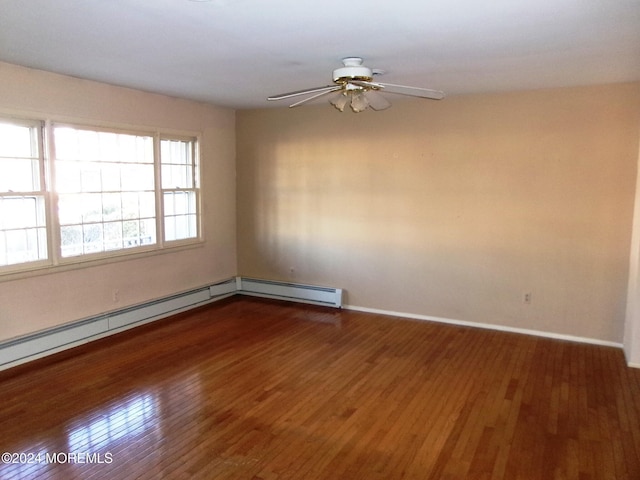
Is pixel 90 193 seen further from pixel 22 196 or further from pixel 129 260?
pixel 129 260

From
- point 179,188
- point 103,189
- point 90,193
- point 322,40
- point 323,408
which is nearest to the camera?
point 322,40

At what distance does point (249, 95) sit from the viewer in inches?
208

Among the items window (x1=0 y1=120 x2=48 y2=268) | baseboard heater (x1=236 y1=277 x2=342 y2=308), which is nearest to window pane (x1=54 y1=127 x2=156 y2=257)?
window (x1=0 y1=120 x2=48 y2=268)

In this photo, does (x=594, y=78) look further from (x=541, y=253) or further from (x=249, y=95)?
(x=249, y=95)

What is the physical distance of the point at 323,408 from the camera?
Result: 3.34 meters

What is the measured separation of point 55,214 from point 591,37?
448cm

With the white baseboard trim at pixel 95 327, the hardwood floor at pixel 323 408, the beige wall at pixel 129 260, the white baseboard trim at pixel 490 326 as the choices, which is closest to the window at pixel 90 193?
the beige wall at pixel 129 260

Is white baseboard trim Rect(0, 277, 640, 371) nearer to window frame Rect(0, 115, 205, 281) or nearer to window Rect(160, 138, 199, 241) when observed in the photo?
window frame Rect(0, 115, 205, 281)

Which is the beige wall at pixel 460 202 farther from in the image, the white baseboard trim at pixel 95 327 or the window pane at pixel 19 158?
the window pane at pixel 19 158

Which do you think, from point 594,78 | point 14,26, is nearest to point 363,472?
point 14,26

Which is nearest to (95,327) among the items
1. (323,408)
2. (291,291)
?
(291,291)

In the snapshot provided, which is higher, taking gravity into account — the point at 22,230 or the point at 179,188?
the point at 179,188

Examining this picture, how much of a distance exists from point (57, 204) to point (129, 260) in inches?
39.5

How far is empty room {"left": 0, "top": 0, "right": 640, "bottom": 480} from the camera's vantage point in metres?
2.78
